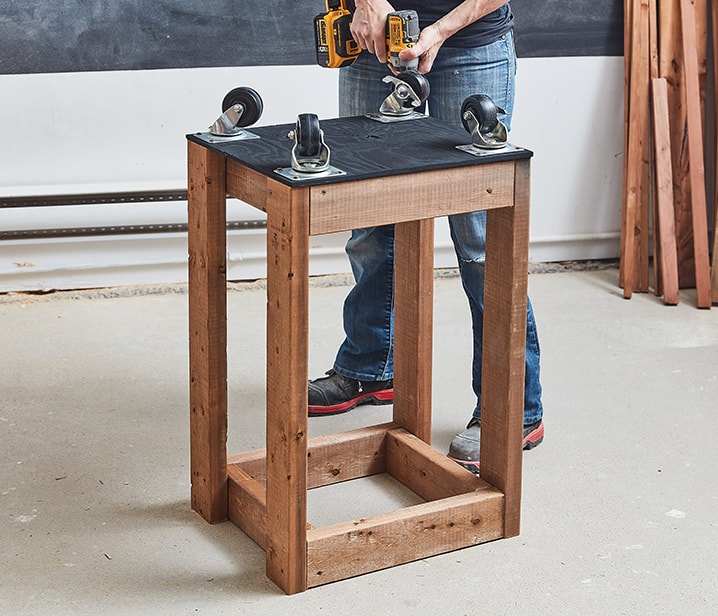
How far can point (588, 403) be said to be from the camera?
288cm

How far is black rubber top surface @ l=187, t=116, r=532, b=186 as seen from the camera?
75.6 inches

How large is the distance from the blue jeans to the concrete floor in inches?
6.0

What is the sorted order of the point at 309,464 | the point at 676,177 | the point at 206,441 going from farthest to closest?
the point at 676,177, the point at 309,464, the point at 206,441

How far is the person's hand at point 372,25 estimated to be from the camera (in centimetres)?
232

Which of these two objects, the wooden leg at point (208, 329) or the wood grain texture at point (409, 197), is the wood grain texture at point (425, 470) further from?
the wood grain texture at point (409, 197)

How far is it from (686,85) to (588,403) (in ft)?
4.18

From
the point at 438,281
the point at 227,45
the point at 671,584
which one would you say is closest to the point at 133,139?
the point at 227,45

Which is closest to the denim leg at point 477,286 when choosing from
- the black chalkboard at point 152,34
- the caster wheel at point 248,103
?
the caster wheel at point 248,103

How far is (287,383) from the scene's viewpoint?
1944mm

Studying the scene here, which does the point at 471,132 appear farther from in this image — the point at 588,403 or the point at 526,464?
the point at 588,403

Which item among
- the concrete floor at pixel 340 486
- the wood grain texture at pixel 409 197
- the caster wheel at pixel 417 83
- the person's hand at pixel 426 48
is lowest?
the concrete floor at pixel 340 486

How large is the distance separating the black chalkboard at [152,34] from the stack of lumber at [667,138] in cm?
43

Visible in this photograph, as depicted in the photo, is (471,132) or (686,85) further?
(686,85)

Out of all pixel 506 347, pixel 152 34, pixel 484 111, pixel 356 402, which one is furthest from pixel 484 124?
pixel 152 34
